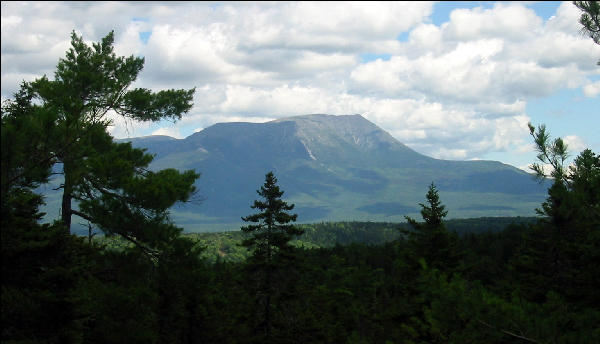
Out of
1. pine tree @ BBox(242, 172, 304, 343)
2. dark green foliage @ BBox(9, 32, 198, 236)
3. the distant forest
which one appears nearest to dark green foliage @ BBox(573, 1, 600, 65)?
the distant forest

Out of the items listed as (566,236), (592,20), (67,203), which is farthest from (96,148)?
(566,236)

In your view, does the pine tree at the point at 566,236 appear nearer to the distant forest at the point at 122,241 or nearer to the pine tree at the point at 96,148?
the distant forest at the point at 122,241

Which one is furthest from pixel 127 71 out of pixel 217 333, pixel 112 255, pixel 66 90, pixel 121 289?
pixel 217 333

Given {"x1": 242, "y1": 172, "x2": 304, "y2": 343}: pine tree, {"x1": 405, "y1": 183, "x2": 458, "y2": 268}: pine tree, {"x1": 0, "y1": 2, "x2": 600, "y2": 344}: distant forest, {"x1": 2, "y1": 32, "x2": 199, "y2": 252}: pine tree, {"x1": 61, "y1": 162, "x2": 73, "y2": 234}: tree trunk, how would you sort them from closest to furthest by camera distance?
{"x1": 0, "y1": 2, "x2": 600, "y2": 344}: distant forest
{"x1": 2, "y1": 32, "x2": 199, "y2": 252}: pine tree
{"x1": 61, "y1": 162, "x2": 73, "y2": 234}: tree trunk
{"x1": 405, "y1": 183, "x2": 458, "y2": 268}: pine tree
{"x1": 242, "y1": 172, "x2": 304, "y2": 343}: pine tree

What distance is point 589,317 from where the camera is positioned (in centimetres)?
802

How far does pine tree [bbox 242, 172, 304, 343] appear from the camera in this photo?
2778cm

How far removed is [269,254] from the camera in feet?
92.5

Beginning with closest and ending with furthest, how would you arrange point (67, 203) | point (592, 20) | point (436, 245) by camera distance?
point (592, 20)
point (67, 203)
point (436, 245)

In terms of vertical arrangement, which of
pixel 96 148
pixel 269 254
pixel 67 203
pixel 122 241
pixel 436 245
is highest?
pixel 96 148

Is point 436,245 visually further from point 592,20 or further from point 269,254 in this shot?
point 592,20

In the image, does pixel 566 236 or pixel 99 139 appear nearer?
pixel 99 139

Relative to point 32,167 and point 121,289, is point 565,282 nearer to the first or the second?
point 121,289

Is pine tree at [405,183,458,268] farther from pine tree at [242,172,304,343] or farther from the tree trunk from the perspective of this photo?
the tree trunk

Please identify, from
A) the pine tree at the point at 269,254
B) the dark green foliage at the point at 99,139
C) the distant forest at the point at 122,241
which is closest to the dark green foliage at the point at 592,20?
the distant forest at the point at 122,241
